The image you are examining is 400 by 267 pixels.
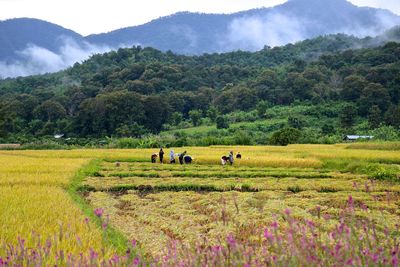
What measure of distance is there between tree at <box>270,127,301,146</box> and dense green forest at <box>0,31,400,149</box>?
11 centimetres

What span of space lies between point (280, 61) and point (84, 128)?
58.1m

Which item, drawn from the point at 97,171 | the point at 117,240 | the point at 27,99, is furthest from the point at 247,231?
the point at 27,99

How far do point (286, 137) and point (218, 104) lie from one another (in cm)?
3286

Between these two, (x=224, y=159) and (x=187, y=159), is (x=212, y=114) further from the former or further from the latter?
(x=224, y=159)

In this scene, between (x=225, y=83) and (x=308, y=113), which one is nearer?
(x=308, y=113)

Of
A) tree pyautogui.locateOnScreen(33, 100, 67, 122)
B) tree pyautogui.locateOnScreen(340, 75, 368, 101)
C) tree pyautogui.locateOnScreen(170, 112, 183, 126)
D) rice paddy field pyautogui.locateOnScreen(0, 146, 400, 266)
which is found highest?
tree pyautogui.locateOnScreen(340, 75, 368, 101)

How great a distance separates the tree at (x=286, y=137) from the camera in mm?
41312

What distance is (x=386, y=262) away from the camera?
9.56 feet

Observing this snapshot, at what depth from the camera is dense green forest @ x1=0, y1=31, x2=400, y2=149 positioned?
54469 millimetres

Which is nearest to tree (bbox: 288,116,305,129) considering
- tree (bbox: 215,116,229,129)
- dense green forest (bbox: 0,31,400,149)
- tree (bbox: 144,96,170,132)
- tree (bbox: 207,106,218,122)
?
dense green forest (bbox: 0,31,400,149)

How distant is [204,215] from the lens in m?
9.56

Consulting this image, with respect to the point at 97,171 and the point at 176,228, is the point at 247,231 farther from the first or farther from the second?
the point at 97,171

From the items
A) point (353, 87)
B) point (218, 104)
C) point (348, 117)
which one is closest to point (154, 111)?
point (218, 104)

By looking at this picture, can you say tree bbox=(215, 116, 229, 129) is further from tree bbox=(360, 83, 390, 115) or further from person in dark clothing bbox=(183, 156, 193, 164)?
person in dark clothing bbox=(183, 156, 193, 164)
